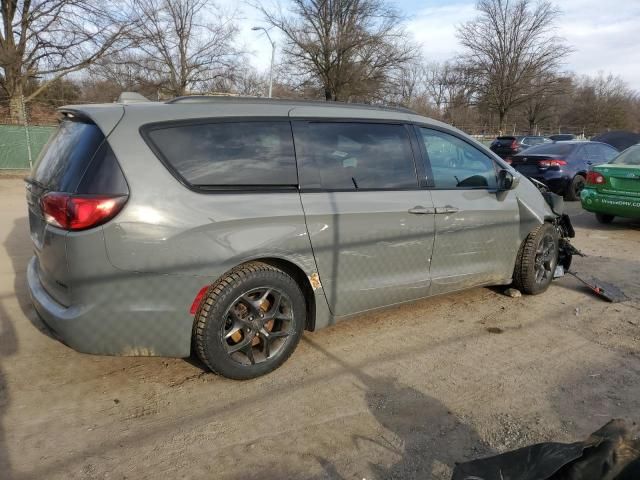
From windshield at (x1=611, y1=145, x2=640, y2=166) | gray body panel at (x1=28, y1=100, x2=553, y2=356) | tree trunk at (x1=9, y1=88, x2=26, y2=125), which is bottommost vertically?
gray body panel at (x1=28, y1=100, x2=553, y2=356)

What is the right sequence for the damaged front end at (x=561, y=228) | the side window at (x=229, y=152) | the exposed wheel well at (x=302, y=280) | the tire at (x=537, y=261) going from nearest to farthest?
1. the side window at (x=229, y=152)
2. the exposed wheel well at (x=302, y=280)
3. the tire at (x=537, y=261)
4. the damaged front end at (x=561, y=228)

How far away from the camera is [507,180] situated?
439 centimetres

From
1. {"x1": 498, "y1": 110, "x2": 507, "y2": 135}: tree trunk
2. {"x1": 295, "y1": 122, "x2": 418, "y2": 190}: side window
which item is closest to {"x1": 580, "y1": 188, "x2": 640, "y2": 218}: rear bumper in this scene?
{"x1": 295, "y1": 122, "x2": 418, "y2": 190}: side window

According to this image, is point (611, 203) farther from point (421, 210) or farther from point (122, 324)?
point (122, 324)

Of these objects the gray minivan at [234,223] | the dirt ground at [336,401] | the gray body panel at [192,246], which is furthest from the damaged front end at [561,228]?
the gray body panel at [192,246]

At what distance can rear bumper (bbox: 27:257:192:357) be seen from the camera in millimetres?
2715

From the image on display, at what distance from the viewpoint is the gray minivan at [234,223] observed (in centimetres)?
271

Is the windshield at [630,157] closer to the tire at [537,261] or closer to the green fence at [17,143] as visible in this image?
the tire at [537,261]

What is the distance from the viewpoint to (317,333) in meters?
4.02

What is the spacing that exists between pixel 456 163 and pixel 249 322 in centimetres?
235

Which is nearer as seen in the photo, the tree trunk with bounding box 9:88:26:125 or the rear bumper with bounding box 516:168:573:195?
the rear bumper with bounding box 516:168:573:195

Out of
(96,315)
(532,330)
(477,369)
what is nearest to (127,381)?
(96,315)

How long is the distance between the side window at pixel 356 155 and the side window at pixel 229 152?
0.15 meters

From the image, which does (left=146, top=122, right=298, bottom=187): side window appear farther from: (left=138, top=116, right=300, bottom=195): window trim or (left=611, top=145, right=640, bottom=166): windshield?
(left=611, top=145, right=640, bottom=166): windshield
